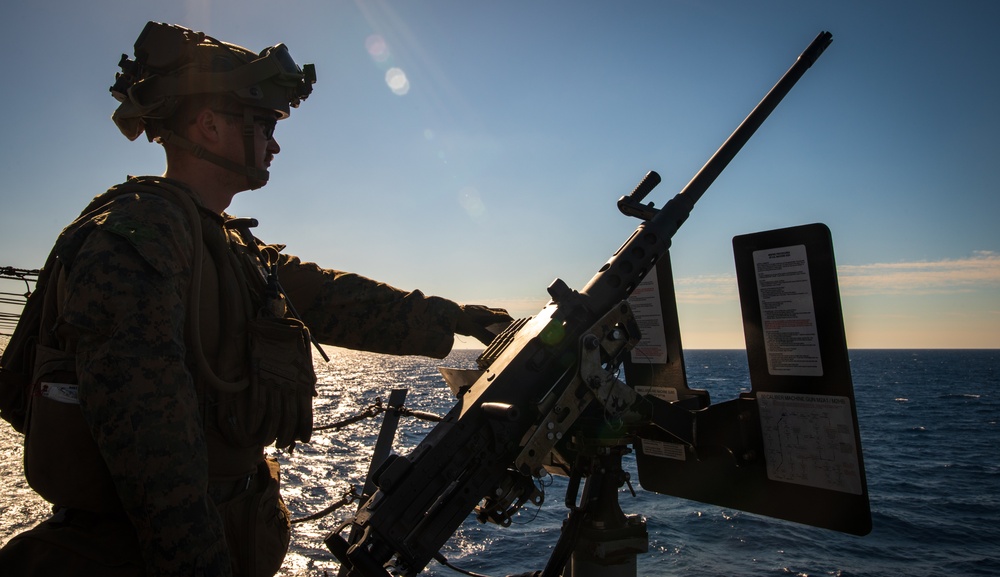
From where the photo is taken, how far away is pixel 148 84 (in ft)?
8.80

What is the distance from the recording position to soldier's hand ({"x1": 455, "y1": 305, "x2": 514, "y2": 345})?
12.6 ft

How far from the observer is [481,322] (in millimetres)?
3863

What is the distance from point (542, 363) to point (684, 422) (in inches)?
47.7

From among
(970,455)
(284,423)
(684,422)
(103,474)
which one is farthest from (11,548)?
(970,455)

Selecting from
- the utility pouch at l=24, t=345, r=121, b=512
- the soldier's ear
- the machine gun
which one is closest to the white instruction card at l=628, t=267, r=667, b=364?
the machine gun

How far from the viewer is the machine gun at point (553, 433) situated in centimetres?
279

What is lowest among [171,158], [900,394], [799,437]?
[900,394]

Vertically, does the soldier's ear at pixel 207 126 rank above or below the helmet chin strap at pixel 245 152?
above

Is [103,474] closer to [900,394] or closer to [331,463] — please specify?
[331,463]

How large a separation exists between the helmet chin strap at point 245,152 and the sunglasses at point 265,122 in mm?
35

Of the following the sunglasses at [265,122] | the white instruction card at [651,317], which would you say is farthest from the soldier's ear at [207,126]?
the white instruction card at [651,317]

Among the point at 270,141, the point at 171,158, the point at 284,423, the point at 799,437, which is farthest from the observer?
the point at 799,437

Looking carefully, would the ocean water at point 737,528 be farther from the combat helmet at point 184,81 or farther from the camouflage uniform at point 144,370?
the camouflage uniform at point 144,370

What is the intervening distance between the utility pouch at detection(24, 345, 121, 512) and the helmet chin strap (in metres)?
1.05
